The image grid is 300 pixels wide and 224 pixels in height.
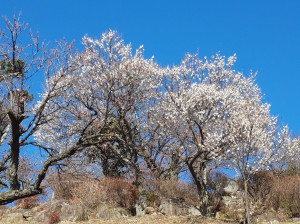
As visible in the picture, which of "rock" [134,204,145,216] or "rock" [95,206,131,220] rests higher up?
"rock" [134,204,145,216]

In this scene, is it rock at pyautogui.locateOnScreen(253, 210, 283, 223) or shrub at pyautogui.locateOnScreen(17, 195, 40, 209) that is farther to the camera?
shrub at pyautogui.locateOnScreen(17, 195, 40, 209)

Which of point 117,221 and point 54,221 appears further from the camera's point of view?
point 54,221

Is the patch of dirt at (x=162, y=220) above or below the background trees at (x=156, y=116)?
below

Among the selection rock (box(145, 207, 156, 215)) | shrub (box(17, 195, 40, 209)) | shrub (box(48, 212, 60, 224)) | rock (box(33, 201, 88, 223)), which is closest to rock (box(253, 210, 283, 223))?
rock (box(145, 207, 156, 215))

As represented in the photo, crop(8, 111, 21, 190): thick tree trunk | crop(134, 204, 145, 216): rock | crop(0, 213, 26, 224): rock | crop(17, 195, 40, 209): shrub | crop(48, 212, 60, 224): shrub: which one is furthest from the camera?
crop(17, 195, 40, 209): shrub

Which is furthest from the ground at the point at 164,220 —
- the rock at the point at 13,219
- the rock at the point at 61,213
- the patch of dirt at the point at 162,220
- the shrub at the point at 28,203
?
the shrub at the point at 28,203

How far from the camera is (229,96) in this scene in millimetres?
23109

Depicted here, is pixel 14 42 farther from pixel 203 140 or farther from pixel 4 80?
pixel 203 140

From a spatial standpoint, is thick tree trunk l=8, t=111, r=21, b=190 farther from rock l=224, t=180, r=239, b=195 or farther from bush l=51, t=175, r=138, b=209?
rock l=224, t=180, r=239, b=195

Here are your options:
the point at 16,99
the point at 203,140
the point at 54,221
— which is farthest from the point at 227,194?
the point at 16,99

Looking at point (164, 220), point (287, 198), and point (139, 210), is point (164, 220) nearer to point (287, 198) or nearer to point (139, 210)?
point (139, 210)

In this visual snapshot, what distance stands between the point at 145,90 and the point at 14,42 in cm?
1357

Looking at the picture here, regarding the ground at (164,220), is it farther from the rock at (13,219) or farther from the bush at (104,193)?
the rock at (13,219)

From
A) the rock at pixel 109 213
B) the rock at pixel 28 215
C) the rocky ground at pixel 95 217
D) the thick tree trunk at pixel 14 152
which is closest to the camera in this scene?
the thick tree trunk at pixel 14 152
